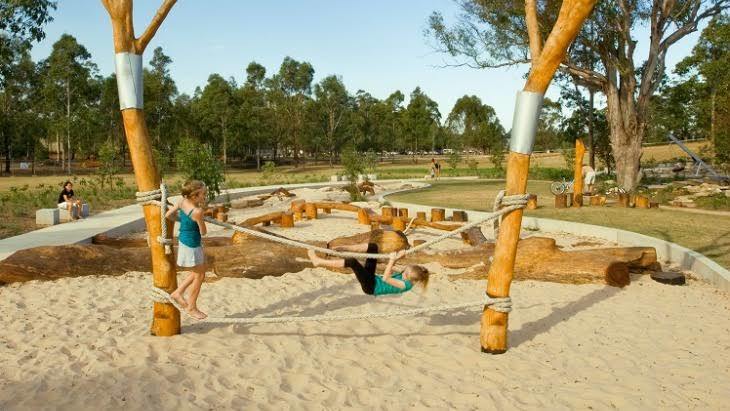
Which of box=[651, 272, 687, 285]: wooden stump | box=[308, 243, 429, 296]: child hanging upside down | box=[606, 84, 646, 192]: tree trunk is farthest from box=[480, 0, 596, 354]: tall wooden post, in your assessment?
box=[606, 84, 646, 192]: tree trunk

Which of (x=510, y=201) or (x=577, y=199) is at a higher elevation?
(x=510, y=201)

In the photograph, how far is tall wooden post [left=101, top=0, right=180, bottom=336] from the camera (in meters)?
4.98

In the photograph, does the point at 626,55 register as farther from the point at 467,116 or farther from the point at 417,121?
the point at 467,116

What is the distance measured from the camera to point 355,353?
195 inches

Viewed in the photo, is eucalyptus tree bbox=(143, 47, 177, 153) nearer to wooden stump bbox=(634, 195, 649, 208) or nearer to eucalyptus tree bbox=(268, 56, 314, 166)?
eucalyptus tree bbox=(268, 56, 314, 166)

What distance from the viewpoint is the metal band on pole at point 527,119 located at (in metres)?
4.80

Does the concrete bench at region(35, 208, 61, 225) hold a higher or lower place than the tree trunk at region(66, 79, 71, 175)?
lower

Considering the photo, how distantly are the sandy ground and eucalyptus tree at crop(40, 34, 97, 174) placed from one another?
51.2 meters

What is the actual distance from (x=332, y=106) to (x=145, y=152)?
2474 inches

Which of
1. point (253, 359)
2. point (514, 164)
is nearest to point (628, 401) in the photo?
point (514, 164)

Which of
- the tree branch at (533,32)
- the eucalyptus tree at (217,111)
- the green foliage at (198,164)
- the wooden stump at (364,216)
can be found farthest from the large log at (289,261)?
the eucalyptus tree at (217,111)

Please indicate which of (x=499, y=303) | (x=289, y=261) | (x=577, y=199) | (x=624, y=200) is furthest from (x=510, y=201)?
(x=624, y=200)

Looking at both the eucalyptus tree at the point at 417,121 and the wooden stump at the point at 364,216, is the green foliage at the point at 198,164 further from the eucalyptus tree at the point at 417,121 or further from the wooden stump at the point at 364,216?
the eucalyptus tree at the point at 417,121

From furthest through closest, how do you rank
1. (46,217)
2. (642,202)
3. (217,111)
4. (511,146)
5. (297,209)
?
(217,111), (642,202), (297,209), (46,217), (511,146)
